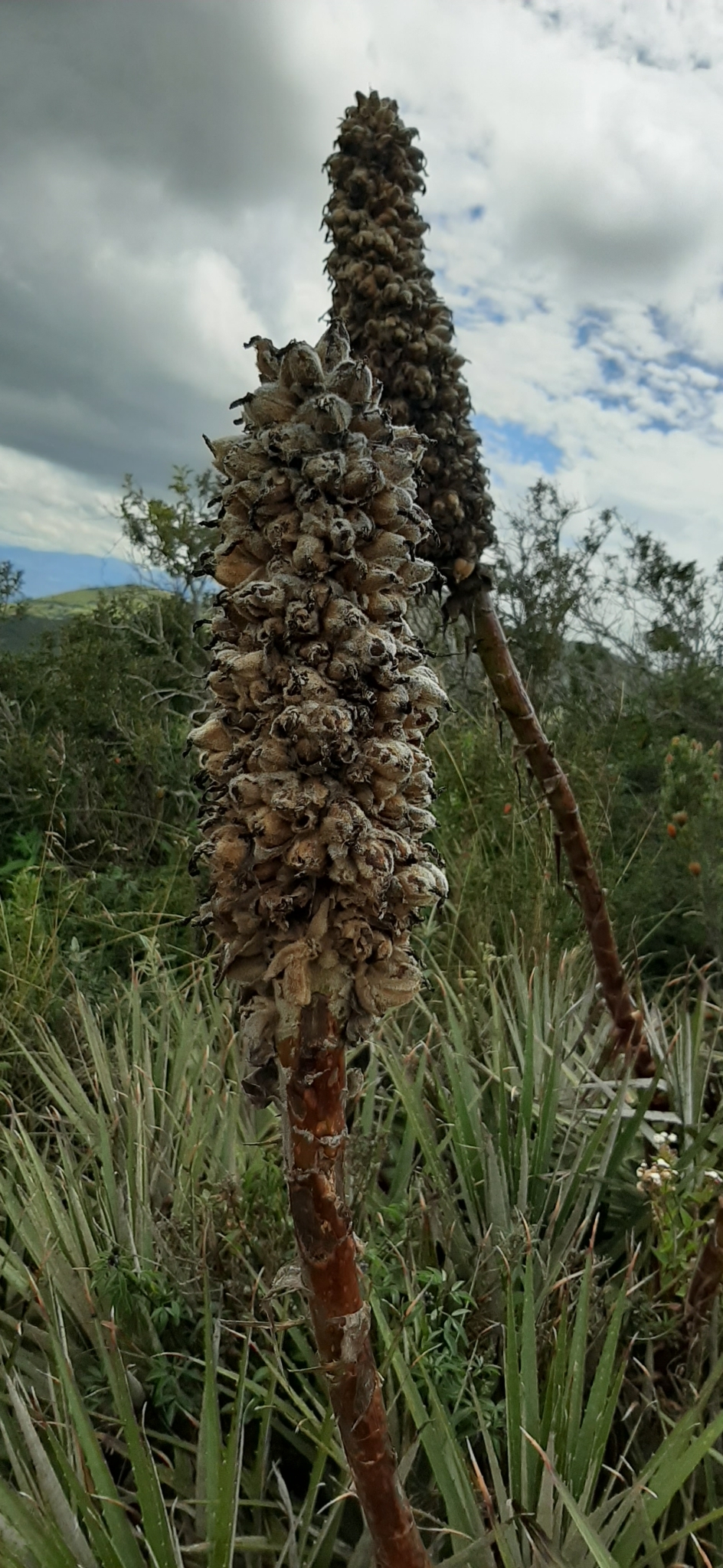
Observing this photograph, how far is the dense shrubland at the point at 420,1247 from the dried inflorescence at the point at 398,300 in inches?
39.5

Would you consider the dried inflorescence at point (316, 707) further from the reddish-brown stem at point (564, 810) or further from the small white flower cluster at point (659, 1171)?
the reddish-brown stem at point (564, 810)

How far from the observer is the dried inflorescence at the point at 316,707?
971mm

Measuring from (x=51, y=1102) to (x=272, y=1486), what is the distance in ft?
5.86

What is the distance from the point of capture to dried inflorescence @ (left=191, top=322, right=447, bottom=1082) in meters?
0.97

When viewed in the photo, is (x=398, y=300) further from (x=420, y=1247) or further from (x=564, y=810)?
(x=420, y=1247)

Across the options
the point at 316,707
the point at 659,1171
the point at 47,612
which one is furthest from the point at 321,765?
the point at 47,612

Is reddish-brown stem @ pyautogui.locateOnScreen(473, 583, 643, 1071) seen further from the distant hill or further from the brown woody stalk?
the distant hill

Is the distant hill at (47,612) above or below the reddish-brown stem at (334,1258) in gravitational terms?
above

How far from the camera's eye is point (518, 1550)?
Answer: 1321 mm

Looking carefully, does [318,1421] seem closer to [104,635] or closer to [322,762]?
[322,762]

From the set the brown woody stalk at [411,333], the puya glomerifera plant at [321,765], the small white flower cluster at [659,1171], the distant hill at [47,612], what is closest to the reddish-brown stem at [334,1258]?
the puya glomerifera plant at [321,765]

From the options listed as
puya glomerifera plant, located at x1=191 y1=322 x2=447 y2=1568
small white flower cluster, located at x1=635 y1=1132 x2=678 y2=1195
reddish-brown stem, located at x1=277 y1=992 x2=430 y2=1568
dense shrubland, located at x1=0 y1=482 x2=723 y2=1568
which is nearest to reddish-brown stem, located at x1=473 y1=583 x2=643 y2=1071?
dense shrubland, located at x1=0 y1=482 x2=723 y2=1568

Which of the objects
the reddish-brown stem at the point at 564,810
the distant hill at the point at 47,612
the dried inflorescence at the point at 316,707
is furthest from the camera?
the distant hill at the point at 47,612

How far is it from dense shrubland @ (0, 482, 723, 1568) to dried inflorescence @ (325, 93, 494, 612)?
1004mm
